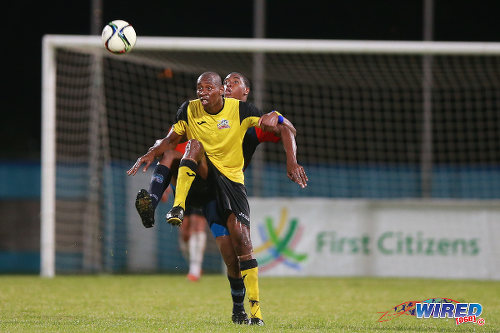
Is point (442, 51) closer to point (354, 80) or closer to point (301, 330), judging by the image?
point (354, 80)

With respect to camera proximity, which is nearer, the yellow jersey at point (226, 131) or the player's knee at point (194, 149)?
the player's knee at point (194, 149)

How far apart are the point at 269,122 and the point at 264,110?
11099 mm

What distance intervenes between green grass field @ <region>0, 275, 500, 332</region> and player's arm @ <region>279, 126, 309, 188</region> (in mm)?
1196

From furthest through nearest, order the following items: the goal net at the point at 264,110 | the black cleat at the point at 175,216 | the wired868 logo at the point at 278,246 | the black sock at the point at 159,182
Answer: the wired868 logo at the point at 278,246 < the goal net at the point at 264,110 < the black sock at the point at 159,182 < the black cleat at the point at 175,216

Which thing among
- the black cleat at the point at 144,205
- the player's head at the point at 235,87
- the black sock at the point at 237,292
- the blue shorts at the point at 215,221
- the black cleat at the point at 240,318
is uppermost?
the player's head at the point at 235,87

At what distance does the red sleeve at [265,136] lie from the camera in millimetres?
7320

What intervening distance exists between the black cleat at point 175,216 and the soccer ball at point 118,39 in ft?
7.32

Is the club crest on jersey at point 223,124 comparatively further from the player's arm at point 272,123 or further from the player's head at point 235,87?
the player's head at point 235,87

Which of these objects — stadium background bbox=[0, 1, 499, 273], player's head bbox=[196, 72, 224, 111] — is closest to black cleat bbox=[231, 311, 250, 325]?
player's head bbox=[196, 72, 224, 111]

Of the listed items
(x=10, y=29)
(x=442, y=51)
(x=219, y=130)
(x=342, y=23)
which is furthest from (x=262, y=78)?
(x=10, y=29)

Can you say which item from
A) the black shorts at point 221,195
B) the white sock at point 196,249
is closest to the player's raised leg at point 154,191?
the black shorts at point 221,195

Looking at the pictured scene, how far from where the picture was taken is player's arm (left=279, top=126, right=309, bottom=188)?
6.80m

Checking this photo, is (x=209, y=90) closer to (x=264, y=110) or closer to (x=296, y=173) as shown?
(x=296, y=173)

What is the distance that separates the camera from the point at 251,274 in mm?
7000
